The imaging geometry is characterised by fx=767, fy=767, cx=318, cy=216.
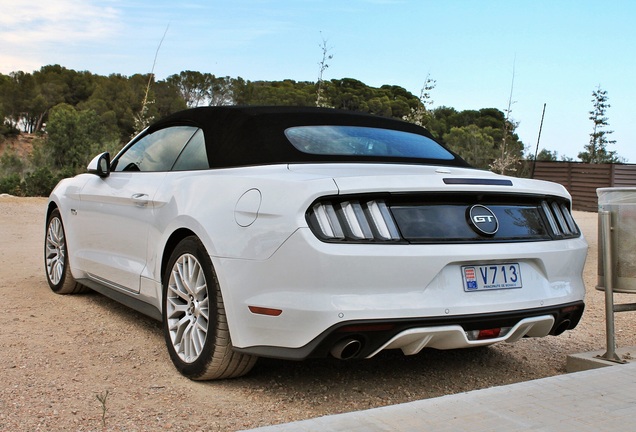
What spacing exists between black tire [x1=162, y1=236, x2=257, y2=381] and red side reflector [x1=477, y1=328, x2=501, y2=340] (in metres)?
1.19

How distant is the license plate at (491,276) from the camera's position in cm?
383

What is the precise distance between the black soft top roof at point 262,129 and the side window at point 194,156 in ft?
0.18

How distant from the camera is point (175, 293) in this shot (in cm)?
447

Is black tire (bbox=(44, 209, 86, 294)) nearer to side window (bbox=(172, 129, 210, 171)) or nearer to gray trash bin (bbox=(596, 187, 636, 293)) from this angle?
side window (bbox=(172, 129, 210, 171))

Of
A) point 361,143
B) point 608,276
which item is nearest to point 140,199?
point 361,143

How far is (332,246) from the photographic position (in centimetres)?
356

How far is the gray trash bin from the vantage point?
190 inches

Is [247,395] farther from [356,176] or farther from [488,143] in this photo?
[488,143]

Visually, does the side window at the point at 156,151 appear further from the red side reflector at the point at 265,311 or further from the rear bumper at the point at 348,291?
the red side reflector at the point at 265,311

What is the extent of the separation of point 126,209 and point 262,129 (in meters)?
1.31

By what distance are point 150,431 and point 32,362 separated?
1.50 meters

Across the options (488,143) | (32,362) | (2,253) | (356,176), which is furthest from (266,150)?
(488,143)

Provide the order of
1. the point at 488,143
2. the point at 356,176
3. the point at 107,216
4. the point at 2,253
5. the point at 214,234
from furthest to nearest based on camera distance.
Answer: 1. the point at 488,143
2. the point at 2,253
3. the point at 107,216
4. the point at 214,234
5. the point at 356,176

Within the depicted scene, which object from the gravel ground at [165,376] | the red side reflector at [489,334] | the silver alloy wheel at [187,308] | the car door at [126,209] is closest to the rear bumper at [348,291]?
the red side reflector at [489,334]
